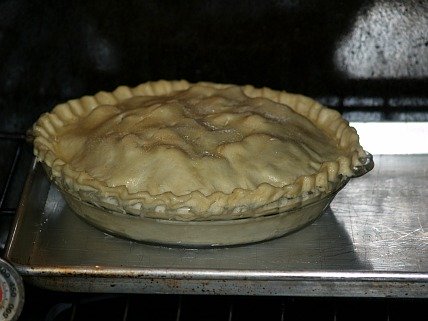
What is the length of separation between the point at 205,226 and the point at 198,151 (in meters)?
0.25

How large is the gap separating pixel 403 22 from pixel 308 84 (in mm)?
374

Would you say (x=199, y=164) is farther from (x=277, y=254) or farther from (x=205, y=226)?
(x=277, y=254)

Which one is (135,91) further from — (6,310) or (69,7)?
(6,310)

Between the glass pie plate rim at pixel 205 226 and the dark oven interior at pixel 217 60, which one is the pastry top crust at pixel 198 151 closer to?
the glass pie plate rim at pixel 205 226

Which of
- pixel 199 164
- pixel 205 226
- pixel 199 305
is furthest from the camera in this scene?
pixel 199 305

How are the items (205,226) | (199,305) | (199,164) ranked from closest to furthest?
1. (205,226)
2. (199,164)
3. (199,305)

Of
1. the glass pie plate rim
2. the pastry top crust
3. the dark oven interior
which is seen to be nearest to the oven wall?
the dark oven interior

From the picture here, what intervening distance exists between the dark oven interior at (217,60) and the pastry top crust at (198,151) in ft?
0.49

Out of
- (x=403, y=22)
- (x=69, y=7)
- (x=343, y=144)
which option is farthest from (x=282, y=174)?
(x=69, y=7)

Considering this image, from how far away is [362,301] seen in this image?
2812 millimetres

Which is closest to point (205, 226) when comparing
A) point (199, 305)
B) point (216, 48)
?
point (199, 305)

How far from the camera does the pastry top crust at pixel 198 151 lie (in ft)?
7.42

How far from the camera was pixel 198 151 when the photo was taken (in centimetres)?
243

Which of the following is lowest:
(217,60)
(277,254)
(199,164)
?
(277,254)
